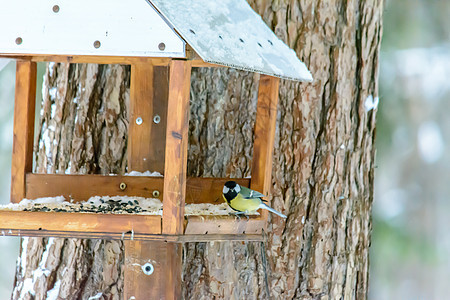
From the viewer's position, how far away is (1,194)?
653 centimetres

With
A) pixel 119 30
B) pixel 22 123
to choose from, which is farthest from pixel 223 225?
pixel 22 123

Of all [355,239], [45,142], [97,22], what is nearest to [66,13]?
[97,22]

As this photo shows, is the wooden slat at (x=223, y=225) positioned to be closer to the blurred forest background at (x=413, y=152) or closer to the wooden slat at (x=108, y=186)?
the wooden slat at (x=108, y=186)

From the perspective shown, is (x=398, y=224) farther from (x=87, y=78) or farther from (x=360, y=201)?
(x=87, y=78)

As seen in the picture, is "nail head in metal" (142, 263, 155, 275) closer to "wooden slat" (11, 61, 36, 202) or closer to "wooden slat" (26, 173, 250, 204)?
"wooden slat" (26, 173, 250, 204)

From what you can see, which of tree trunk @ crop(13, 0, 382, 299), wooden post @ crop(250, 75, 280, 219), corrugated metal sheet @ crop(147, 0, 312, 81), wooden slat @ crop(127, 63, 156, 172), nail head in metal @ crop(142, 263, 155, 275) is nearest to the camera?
corrugated metal sheet @ crop(147, 0, 312, 81)

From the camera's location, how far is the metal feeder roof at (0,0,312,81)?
211 cm

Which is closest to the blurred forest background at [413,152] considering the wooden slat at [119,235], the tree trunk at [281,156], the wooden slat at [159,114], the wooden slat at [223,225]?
the tree trunk at [281,156]

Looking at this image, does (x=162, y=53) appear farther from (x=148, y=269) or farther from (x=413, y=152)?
(x=413, y=152)

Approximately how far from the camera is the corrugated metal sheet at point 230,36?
2105 mm

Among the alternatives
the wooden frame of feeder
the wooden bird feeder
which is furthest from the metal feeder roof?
the wooden frame of feeder

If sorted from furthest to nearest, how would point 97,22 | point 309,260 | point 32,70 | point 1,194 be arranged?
point 1,194
point 309,260
point 32,70
point 97,22

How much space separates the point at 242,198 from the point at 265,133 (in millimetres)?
354

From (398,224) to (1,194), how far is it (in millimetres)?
4098
